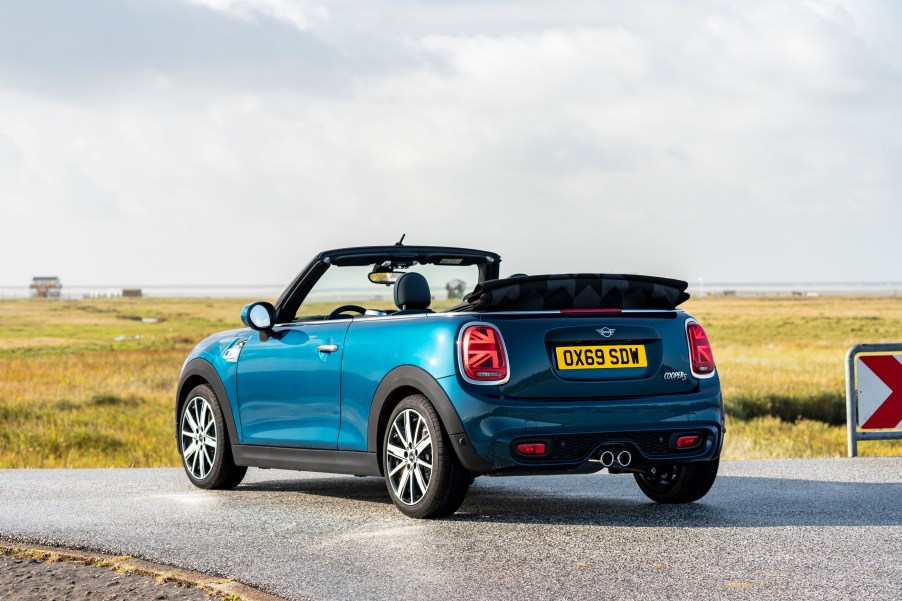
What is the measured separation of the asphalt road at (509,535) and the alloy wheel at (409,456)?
184mm

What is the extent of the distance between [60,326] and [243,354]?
Result: 85615 mm

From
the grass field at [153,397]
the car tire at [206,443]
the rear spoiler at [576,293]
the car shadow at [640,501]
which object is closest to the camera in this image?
the rear spoiler at [576,293]

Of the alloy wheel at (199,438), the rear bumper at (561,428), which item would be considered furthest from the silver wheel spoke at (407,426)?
the alloy wheel at (199,438)

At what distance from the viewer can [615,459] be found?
24.5 ft

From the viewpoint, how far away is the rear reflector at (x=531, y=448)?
731cm

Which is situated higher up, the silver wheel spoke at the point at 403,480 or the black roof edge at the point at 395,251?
the black roof edge at the point at 395,251

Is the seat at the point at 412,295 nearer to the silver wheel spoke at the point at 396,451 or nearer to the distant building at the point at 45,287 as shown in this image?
the silver wheel spoke at the point at 396,451

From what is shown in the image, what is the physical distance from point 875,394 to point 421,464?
22.2 feet

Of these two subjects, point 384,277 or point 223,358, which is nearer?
point 384,277

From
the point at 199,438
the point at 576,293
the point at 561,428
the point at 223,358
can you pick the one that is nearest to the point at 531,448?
the point at 561,428

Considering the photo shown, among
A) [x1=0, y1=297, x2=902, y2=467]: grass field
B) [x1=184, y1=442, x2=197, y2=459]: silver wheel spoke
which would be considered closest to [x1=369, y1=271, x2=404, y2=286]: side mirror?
[x1=184, y1=442, x2=197, y2=459]: silver wheel spoke

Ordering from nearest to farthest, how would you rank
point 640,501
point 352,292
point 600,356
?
point 600,356
point 640,501
point 352,292

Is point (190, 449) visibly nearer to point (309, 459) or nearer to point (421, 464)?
point (309, 459)

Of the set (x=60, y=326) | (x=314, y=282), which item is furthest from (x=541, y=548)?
(x=60, y=326)
